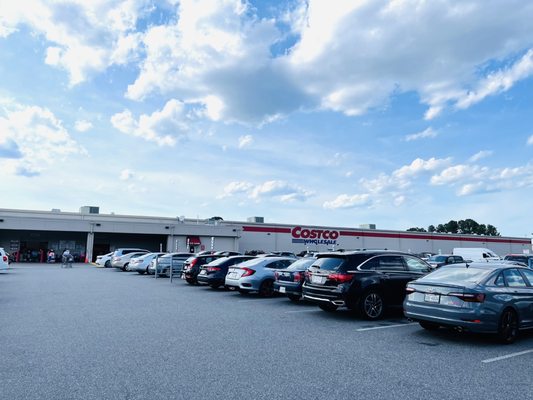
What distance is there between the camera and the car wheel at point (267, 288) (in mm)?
14595

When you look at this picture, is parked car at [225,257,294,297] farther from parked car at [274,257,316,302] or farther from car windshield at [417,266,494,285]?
car windshield at [417,266,494,285]

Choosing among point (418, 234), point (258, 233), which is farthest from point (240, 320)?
point (418, 234)

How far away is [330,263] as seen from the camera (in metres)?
10.6

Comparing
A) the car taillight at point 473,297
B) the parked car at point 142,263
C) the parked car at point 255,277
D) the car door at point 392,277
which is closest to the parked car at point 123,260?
the parked car at point 142,263

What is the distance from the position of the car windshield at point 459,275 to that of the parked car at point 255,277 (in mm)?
6985

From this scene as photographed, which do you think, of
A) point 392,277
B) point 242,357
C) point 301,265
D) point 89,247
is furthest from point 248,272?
point 89,247

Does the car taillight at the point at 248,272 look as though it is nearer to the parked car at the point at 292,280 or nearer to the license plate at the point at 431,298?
the parked car at the point at 292,280

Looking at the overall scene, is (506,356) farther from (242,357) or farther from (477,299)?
(242,357)

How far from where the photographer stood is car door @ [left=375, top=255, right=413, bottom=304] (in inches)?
412

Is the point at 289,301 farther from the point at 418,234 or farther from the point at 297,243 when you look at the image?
the point at 418,234

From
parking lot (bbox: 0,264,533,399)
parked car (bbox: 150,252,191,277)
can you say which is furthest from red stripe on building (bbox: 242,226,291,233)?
parking lot (bbox: 0,264,533,399)

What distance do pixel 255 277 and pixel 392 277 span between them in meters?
5.36

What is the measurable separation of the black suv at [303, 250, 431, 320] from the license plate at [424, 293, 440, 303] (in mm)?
2200

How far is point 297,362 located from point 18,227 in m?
40.5
